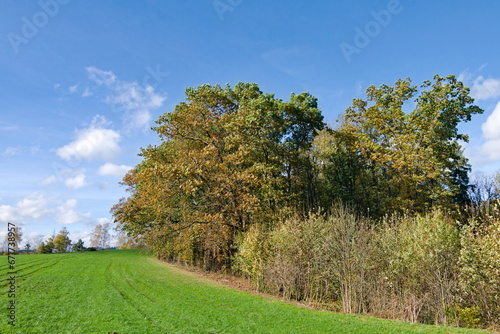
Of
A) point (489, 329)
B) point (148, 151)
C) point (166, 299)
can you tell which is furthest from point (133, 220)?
point (489, 329)

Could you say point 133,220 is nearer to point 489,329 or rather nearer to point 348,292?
point 348,292

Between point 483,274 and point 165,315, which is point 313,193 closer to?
point 483,274

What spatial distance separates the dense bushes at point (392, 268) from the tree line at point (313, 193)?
0.06 meters

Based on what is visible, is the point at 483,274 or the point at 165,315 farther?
the point at 483,274

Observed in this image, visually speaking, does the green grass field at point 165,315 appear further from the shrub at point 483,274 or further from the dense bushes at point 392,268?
the shrub at point 483,274

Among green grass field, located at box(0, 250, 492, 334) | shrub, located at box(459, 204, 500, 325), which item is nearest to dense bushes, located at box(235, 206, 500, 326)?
shrub, located at box(459, 204, 500, 325)

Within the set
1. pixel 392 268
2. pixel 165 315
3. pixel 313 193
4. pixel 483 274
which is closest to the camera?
pixel 165 315

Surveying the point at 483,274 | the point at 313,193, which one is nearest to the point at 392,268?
the point at 483,274

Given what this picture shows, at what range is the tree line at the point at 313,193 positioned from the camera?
1363 centimetres

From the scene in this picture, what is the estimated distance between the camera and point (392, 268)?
13195 mm

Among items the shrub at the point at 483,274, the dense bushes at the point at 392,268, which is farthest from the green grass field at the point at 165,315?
the shrub at the point at 483,274

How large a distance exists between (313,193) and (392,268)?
1834 centimetres

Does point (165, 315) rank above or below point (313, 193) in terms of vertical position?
below

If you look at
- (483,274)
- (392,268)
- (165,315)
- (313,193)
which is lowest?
(165,315)
